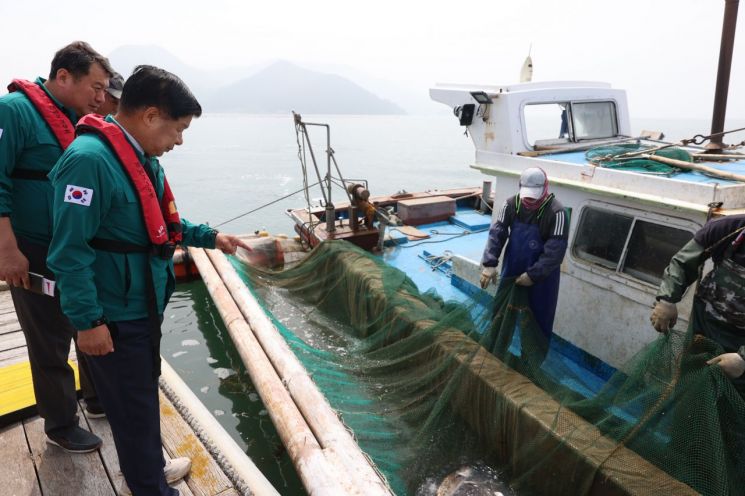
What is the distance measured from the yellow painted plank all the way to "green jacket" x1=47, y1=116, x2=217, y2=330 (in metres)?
1.79

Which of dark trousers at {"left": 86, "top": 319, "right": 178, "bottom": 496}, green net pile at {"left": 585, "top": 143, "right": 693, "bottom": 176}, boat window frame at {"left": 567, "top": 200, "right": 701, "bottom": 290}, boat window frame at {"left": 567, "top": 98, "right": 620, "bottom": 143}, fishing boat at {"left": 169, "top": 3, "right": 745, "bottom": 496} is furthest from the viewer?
boat window frame at {"left": 567, "top": 98, "right": 620, "bottom": 143}

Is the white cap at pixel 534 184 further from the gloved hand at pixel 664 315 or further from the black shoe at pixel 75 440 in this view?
the black shoe at pixel 75 440

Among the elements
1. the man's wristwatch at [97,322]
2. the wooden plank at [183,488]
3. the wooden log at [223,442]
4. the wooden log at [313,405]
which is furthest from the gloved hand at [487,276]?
the man's wristwatch at [97,322]

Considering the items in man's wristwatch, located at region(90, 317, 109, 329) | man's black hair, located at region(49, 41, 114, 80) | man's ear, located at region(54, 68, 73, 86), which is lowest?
man's wristwatch, located at region(90, 317, 109, 329)

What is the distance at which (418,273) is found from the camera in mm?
7016

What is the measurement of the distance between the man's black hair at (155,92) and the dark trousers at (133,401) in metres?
0.93

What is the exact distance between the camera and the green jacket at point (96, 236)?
174cm

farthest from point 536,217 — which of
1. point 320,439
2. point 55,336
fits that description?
point 55,336

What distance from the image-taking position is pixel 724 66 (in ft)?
16.7

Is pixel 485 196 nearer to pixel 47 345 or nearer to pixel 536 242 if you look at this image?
pixel 536 242

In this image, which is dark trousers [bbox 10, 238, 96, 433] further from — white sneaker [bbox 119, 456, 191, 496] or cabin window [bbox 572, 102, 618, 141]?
cabin window [bbox 572, 102, 618, 141]

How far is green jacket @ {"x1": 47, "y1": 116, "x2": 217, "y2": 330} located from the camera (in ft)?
5.70

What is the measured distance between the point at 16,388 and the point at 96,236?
220cm

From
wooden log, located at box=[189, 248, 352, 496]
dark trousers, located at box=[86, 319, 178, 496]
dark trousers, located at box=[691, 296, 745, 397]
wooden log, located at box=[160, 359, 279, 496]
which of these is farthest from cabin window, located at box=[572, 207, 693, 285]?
dark trousers, located at box=[86, 319, 178, 496]
